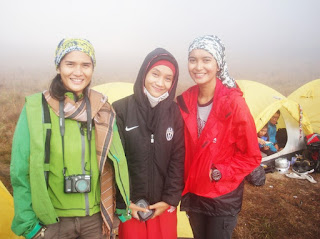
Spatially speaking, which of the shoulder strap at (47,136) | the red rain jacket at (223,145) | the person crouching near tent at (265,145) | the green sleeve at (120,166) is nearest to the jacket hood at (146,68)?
the green sleeve at (120,166)

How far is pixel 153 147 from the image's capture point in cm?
219

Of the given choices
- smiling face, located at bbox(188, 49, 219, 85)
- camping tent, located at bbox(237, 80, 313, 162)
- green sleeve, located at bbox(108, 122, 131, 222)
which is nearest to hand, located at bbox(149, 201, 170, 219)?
green sleeve, located at bbox(108, 122, 131, 222)

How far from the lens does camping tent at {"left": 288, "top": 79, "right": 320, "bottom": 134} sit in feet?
22.9

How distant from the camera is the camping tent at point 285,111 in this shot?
594cm

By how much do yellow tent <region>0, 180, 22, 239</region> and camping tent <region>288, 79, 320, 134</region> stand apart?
7.26 meters

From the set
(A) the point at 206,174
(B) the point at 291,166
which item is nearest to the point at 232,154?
(A) the point at 206,174

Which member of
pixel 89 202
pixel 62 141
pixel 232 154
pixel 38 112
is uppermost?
pixel 38 112

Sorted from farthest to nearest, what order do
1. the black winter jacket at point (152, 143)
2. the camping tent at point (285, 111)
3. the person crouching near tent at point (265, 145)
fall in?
the person crouching near tent at point (265, 145) < the camping tent at point (285, 111) < the black winter jacket at point (152, 143)

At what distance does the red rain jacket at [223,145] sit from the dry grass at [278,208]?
2093 mm

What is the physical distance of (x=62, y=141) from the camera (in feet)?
5.93

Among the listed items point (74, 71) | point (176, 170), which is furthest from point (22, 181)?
point (176, 170)

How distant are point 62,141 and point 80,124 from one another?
18 centimetres

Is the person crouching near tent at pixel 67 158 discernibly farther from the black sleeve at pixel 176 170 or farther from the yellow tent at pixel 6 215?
the yellow tent at pixel 6 215

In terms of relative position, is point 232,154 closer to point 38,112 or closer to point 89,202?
point 89,202
